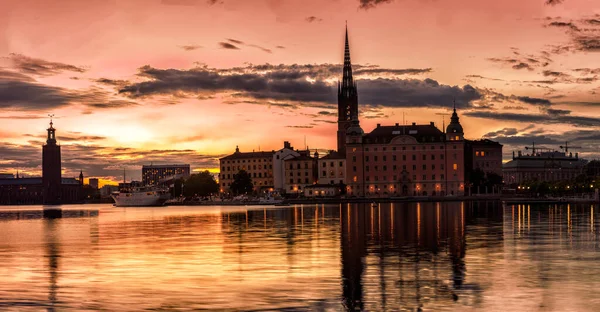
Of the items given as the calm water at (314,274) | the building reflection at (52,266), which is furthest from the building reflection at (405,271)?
the building reflection at (52,266)

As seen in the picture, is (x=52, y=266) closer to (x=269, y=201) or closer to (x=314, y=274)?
(x=314, y=274)

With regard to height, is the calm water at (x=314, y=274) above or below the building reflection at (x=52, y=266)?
above

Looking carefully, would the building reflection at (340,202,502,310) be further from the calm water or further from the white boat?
the white boat

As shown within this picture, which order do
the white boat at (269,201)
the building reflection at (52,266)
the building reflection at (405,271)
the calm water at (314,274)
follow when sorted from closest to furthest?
the calm water at (314,274) < the building reflection at (405,271) < the building reflection at (52,266) < the white boat at (269,201)

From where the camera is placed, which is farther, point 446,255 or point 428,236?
point 428,236

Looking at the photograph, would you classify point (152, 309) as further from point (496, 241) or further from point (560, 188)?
point (560, 188)

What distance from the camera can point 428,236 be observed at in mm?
52188

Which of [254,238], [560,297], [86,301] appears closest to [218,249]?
[254,238]

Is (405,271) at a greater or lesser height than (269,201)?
greater

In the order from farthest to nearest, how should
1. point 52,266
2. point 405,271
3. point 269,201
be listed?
1. point 269,201
2. point 52,266
3. point 405,271

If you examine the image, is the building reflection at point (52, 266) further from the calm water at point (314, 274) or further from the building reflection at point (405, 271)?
the building reflection at point (405, 271)

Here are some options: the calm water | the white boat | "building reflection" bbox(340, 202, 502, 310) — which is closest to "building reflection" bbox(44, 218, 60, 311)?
the calm water

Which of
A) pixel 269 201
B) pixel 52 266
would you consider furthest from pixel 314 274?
pixel 269 201

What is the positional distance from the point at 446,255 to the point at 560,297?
1332 centimetres
